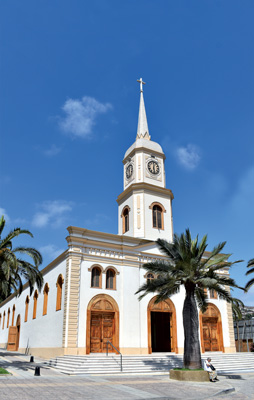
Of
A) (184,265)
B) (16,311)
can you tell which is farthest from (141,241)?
(16,311)

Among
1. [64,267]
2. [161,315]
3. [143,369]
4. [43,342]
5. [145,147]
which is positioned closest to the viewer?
[143,369]

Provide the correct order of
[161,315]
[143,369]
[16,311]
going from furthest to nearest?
1. [16,311]
2. [161,315]
3. [143,369]

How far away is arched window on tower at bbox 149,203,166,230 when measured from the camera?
30438 millimetres

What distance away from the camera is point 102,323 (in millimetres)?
23922

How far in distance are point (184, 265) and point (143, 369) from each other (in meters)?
7.02

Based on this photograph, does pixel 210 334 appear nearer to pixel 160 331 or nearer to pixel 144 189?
pixel 160 331

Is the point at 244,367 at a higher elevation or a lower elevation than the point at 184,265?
lower

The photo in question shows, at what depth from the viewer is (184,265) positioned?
18.1m

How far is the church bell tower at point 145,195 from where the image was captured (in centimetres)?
2992

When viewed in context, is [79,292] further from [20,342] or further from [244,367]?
[20,342]

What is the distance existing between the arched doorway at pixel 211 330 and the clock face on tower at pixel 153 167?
42.3 ft

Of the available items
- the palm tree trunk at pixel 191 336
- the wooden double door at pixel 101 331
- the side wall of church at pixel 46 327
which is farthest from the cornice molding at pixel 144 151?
the palm tree trunk at pixel 191 336

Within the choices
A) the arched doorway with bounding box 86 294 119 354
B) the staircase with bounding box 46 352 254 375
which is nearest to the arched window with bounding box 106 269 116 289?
the arched doorway with bounding box 86 294 119 354

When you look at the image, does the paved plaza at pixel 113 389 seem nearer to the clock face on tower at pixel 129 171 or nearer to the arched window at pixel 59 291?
the arched window at pixel 59 291
